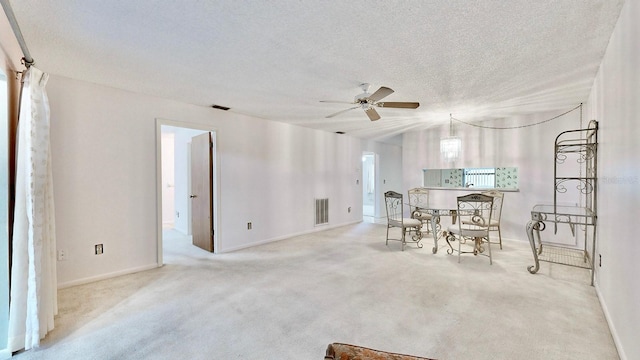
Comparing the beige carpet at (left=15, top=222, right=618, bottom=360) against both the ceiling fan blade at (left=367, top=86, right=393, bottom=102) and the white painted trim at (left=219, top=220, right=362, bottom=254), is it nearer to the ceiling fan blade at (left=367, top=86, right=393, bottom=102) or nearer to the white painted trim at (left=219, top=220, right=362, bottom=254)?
the white painted trim at (left=219, top=220, right=362, bottom=254)

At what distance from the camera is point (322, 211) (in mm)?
6066

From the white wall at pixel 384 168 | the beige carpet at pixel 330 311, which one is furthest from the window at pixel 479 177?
the white wall at pixel 384 168

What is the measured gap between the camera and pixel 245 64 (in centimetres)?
260

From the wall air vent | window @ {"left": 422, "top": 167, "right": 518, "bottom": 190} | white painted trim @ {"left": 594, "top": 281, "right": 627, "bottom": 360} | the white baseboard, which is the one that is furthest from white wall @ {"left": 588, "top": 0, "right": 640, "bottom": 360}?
the white baseboard

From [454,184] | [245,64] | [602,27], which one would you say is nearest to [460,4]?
[602,27]

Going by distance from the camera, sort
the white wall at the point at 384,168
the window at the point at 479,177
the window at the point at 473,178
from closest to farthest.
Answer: the window at the point at 473,178 → the window at the point at 479,177 → the white wall at the point at 384,168

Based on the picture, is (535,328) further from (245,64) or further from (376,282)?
(245,64)

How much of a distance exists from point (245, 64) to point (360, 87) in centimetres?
130

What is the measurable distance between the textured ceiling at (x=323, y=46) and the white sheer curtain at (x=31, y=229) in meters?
0.54

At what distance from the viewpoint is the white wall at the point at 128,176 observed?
3.01m

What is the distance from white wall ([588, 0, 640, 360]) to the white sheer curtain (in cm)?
371

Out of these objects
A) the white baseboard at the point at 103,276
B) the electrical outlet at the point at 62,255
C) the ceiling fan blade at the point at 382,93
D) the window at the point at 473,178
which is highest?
the ceiling fan blade at the point at 382,93

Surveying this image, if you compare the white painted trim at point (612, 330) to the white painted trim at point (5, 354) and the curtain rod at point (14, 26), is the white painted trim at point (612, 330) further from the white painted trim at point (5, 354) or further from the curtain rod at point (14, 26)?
the curtain rod at point (14, 26)

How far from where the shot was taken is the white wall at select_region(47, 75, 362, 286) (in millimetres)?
3010
